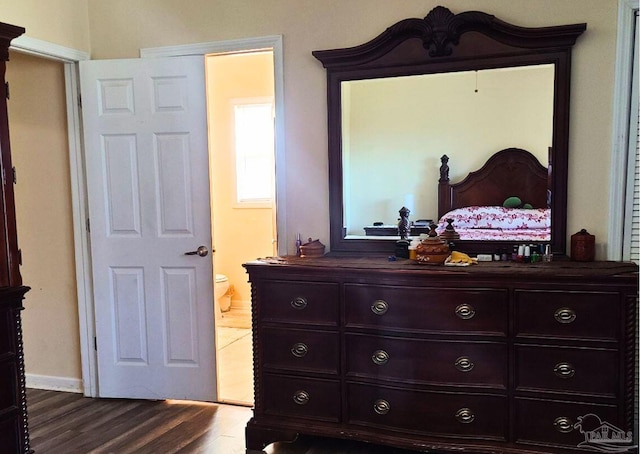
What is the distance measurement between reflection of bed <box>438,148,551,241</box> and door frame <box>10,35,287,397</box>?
940 millimetres

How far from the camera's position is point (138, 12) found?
3.02 m

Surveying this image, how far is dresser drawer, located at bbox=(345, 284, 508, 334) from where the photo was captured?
2.15 meters

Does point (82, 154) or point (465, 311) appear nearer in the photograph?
point (465, 311)

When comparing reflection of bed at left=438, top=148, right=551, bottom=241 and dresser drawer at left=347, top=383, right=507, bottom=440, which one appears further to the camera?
reflection of bed at left=438, top=148, right=551, bottom=241

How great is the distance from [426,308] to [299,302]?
2.00ft

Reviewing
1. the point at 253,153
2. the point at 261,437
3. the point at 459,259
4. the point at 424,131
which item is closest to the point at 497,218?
the point at 459,259

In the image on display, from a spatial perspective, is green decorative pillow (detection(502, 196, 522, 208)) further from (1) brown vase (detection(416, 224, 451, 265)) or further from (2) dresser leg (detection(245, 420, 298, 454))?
(2) dresser leg (detection(245, 420, 298, 454))

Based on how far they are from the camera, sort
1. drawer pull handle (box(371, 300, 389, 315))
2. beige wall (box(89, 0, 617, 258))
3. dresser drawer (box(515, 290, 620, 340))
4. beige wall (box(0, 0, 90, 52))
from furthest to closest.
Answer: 1. beige wall (box(0, 0, 90, 52))
2. beige wall (box(89, 0, 617, 258))
3. drawer pull handle (box(371, 300, 389, 315))
4. dresser drawer (box(515, 290, 620, 340))

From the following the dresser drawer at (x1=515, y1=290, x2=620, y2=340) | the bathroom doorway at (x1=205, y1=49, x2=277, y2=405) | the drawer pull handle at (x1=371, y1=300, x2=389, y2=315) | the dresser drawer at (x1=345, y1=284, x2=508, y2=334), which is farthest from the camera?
the bathroom doorway at (x1=205, y1=49, x2=277, y2=405)

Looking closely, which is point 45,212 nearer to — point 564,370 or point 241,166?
point 241,166

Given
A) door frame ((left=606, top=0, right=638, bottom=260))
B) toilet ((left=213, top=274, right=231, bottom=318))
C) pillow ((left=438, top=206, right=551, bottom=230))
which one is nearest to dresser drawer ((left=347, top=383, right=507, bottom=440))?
pillow ((left=438, top=206, right=551, bottom=230))

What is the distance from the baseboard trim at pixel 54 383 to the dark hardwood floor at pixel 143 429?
0.06 metres

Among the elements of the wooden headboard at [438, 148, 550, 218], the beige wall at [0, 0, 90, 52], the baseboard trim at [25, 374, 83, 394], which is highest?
the beige wall at [0, 0, 90, 52]

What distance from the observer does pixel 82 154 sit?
3107mm
